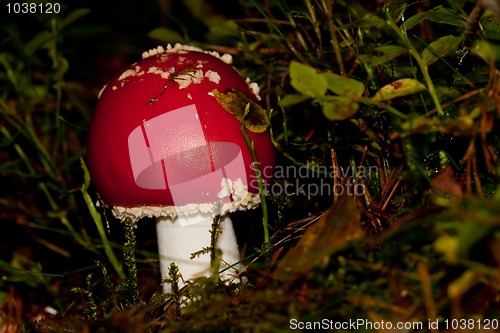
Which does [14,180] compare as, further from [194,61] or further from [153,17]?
[153,17]

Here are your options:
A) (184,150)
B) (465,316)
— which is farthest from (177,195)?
(465,316)

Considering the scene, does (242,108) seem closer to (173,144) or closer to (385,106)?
(173,144)

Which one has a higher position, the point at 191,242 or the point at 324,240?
the point at 324,240

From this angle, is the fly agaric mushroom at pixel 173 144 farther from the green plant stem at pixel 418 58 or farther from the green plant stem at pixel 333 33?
the green plant stem at pixel 418 58

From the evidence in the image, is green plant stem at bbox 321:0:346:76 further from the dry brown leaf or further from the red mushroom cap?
the dry brown leaf

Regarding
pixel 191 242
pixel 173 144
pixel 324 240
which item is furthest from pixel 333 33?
pixel 191 242
